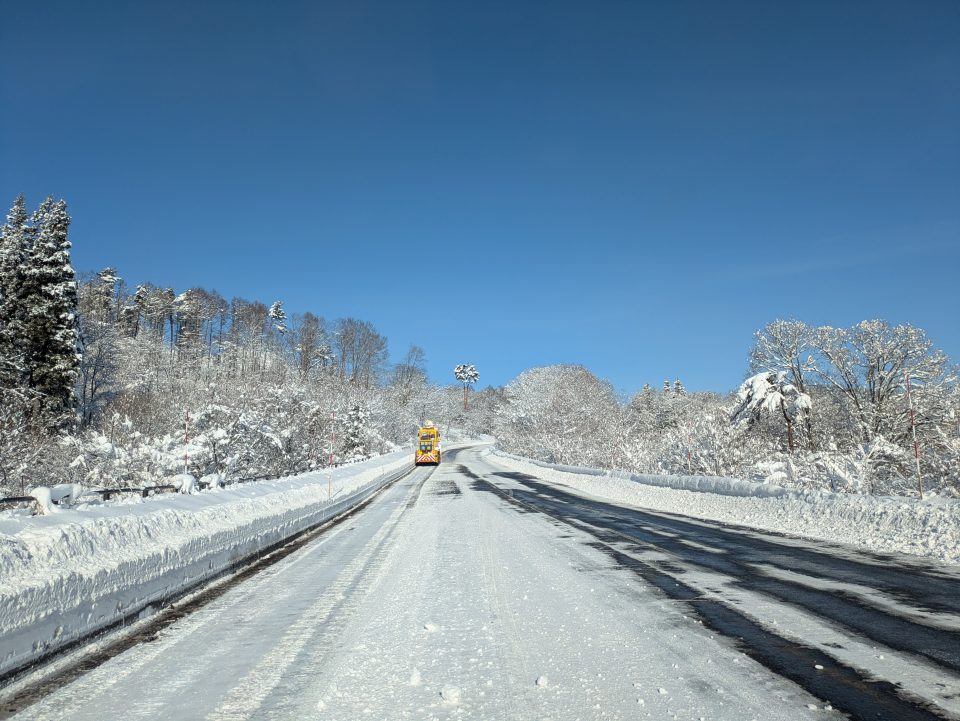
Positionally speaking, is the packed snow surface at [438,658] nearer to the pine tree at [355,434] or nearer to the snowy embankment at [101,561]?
the snowy embankment at [101,561]

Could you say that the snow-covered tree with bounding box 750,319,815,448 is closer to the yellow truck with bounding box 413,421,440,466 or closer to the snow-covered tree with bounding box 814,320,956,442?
the snow-covered tree with bounding box 814,320,956,442

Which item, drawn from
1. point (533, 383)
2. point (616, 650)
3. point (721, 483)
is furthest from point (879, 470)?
point (533, 383)

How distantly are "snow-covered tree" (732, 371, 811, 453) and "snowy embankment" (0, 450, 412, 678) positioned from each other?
73.0ft

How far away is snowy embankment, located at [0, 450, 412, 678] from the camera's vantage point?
13.4 ft

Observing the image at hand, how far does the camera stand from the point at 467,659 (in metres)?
4.00

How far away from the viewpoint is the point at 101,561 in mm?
5105

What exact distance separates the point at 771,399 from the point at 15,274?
40.0 meters

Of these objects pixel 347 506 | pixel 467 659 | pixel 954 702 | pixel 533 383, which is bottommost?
pixel 347 506

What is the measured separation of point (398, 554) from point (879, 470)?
18.1m

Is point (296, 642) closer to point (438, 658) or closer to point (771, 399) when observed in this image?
point (438, 658)

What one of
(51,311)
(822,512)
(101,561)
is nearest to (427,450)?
(51,311)

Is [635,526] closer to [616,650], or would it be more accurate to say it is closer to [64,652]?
[616,650]

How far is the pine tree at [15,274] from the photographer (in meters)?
27.6

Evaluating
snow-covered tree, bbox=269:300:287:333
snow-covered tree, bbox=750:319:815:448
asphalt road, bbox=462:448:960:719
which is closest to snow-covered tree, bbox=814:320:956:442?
snow-covered tree, bbox=750:319:815:448
